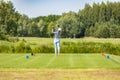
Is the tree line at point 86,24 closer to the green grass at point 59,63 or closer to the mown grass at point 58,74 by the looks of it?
the green grass at point 59,63

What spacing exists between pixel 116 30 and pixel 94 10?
20.9 meters

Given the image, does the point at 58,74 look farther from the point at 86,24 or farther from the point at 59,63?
the point at 86,24

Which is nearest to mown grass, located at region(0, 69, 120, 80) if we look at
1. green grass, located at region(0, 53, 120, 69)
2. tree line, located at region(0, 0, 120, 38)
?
green grass, located at region(0, 53, 120, 69)

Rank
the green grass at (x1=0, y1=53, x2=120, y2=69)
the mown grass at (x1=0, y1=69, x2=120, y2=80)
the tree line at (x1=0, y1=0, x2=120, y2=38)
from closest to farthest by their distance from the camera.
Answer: the mown grass at (x1=0, y1=69, x2=120, y2=80) < the green grass at (x1=0, y1=53, x2=120, y2=69) < the tree line at (x1=0, y1=0, x2=120, y2=38)

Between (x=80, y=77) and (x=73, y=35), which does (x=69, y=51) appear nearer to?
(x=80, y=77)

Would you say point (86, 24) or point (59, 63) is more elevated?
point (86, 24)

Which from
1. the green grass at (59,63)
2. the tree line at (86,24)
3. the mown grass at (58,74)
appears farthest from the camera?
the tree line at (86,24)

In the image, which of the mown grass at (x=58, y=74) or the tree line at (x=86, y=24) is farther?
the tree line at (x=86, y=24)

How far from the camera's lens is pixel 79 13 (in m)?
123

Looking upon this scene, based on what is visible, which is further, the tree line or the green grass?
the tree line

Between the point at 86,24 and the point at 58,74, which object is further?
the point at 86,24

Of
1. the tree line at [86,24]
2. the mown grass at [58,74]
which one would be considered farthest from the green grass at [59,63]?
the tree line at [86,24]

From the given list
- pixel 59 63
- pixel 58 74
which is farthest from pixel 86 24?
pixel 58 74

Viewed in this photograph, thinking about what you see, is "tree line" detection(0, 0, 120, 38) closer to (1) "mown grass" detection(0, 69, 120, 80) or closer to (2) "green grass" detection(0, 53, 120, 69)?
(2) "green grass" detection(0, 53, 120, 69)
